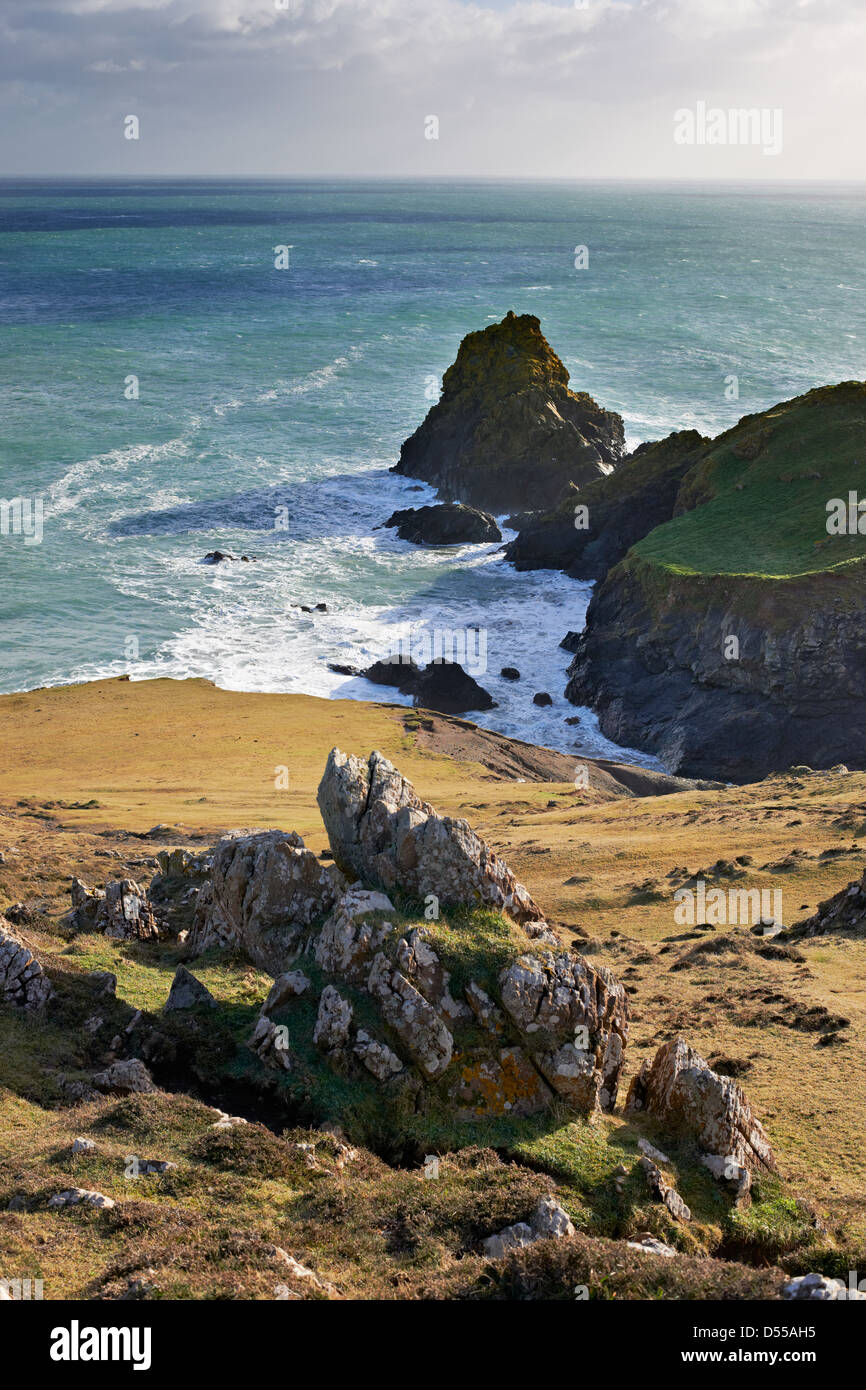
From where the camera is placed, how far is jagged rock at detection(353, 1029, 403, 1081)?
1684cm

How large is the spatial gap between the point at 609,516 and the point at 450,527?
1358cm

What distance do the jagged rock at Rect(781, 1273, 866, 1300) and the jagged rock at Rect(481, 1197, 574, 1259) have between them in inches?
111

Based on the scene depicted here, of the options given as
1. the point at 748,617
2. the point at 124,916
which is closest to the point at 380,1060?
the point at 124,916

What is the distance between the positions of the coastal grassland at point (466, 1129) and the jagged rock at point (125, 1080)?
0.52m

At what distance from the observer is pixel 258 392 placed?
388 ft

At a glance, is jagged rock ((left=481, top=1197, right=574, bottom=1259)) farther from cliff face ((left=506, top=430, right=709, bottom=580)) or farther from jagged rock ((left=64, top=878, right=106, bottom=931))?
cliff face ((left=506, top=430, right=709, bottom=580))

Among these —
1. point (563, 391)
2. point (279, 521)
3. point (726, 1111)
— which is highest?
→ point (563, 391)

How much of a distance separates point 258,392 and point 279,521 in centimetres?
4328

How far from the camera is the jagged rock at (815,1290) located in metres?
11.7

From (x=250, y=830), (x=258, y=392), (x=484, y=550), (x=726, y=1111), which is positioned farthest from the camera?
(x=258, y=392)

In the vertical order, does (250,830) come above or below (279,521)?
below

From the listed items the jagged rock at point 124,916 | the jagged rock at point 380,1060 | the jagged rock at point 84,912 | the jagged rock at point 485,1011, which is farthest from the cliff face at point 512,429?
the jagged rock at point 380,1060

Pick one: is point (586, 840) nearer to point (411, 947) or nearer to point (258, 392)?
point (411, 947)

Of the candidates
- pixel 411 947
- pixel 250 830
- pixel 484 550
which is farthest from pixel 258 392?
pixel 411 947
